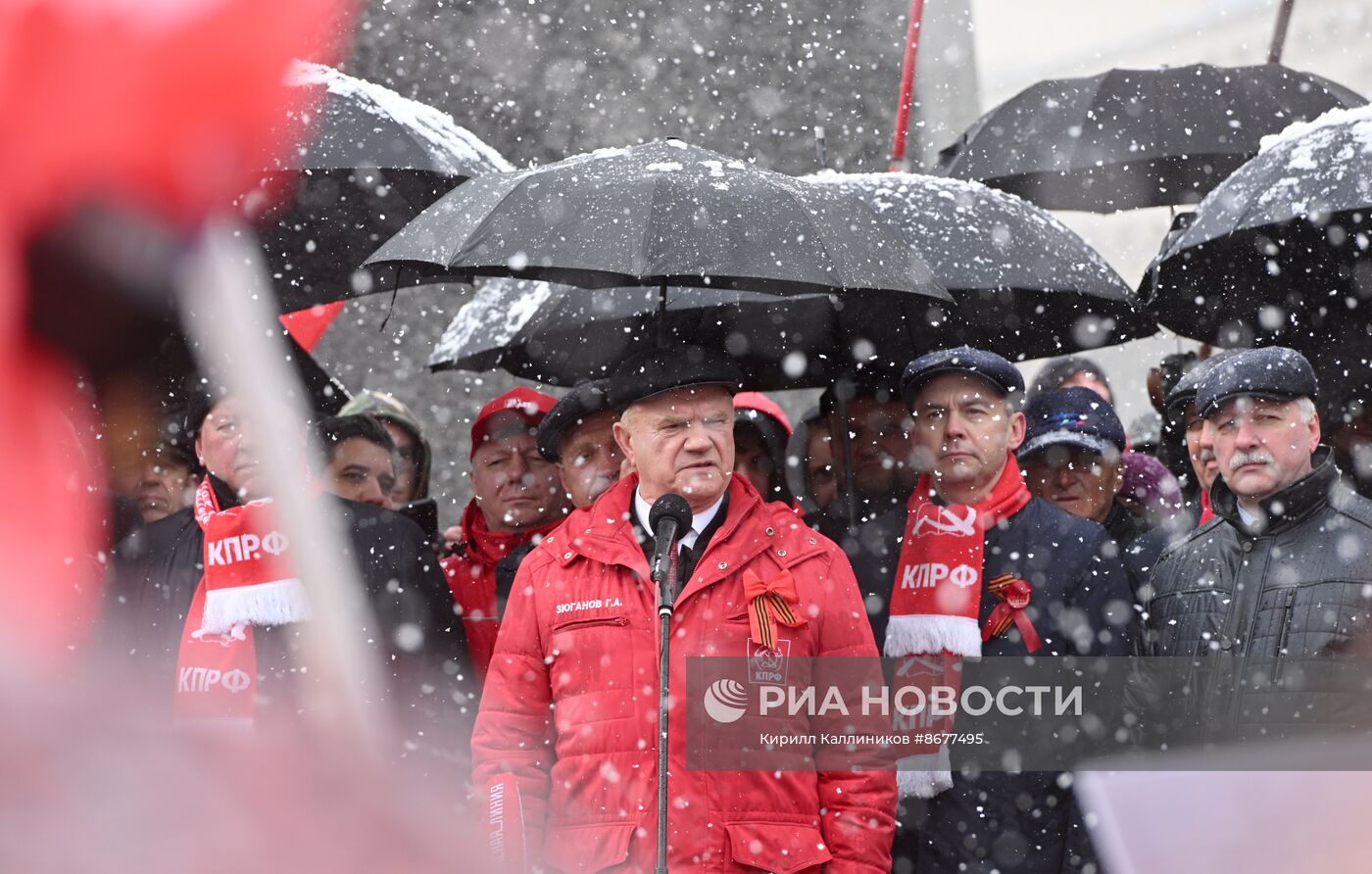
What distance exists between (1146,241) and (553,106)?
383cm

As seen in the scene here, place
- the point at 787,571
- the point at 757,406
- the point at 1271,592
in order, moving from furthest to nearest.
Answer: the point at 757,406
the point at 1271,592
the point at 787,571

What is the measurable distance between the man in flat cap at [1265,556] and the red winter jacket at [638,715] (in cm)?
97

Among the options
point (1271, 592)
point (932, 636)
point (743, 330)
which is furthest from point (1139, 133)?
point (932, 636)

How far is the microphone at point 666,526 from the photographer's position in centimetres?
352

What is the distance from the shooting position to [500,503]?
5.34 meters

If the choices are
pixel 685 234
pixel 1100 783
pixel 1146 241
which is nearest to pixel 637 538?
pixel 685 234

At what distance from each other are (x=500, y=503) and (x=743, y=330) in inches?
38.9

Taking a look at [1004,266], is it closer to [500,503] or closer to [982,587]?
[982,587]

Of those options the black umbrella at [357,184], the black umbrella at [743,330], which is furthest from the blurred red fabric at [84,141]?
the black umbrella at [743,330]

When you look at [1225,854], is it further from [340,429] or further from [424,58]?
[424,58]

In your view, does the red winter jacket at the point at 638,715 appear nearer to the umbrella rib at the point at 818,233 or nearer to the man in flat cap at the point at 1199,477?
the umbrella rib at the point at 818,233

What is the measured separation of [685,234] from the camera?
3.99 m

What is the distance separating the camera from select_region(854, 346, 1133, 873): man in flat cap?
426 cm

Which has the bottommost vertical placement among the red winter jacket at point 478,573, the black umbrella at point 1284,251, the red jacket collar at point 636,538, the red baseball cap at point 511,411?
the red jacket collar at point 636,538
